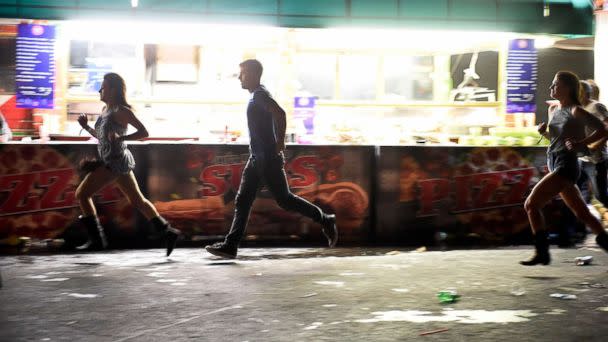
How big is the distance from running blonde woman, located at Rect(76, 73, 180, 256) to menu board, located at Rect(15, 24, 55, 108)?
2391 mm

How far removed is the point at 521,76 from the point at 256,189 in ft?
16.5

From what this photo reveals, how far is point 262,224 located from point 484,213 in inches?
107

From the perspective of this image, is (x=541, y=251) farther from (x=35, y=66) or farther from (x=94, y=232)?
(x=35, y=66)

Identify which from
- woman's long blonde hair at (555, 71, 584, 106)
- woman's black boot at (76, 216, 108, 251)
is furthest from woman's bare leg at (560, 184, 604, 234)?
woman's black boot at (76, 216, 108, 251)

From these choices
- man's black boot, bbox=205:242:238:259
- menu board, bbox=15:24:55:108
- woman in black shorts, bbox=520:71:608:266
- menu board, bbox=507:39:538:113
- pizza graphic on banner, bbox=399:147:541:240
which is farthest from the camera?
menu board, bbox=507:39:538:113

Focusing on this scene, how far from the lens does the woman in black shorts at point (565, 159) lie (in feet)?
24.2

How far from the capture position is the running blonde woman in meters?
7.97

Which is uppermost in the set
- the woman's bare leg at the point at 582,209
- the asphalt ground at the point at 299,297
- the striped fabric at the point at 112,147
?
the striped fabric at the point at 112,147

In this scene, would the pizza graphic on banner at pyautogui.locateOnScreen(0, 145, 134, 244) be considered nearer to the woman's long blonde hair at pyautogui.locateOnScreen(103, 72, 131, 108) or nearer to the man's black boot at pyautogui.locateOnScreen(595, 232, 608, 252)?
the woman's long blonde hair at pyautogui.locateOnScreen(103, 72, 131, 108)

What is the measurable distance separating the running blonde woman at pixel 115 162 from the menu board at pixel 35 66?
239 centimetres

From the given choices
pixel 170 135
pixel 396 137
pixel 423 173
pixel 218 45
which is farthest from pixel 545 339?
pixel 218 45

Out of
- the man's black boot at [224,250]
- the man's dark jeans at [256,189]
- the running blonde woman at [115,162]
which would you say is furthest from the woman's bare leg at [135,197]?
the man's dark jeans at [256,189]

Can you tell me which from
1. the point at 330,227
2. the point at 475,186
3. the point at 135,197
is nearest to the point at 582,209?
the point at 475,186

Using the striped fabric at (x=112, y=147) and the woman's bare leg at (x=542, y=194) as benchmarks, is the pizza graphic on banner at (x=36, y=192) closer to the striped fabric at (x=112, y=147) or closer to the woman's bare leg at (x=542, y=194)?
the striped fabric at (x=112, y=147)
